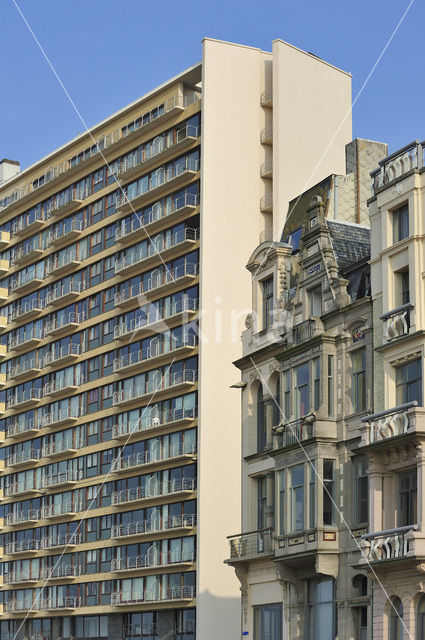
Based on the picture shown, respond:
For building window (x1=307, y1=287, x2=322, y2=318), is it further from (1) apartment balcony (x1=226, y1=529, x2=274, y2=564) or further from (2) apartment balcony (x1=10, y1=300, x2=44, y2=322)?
(2) apartment balcony (x1=10, y1=300, x2=44, y2=322)

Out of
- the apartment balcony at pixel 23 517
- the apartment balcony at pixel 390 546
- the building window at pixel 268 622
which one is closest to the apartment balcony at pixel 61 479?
the apartment balcony at pixel 23 517

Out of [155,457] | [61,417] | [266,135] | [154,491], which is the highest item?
[266,135]

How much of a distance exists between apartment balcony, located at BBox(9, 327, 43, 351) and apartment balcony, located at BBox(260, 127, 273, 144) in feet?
79.9

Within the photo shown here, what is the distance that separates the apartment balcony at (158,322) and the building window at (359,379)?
29047 millimetres

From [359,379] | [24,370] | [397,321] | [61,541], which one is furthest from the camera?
[24,370]

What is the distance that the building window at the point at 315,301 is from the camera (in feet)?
164

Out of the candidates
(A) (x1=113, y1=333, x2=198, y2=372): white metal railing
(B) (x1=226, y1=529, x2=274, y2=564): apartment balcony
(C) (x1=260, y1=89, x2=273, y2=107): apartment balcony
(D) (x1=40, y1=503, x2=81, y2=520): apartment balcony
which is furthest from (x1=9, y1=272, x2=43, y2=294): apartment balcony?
(B) (x1=226, y1=529, x2=274, y2=564): apartment balcony

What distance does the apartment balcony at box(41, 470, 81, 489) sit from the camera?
84.7 metres

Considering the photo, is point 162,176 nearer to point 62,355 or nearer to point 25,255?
point 62,355

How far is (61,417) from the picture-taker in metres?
88.1

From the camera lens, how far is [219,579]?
234ft

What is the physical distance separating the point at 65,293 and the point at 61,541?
17352 mm

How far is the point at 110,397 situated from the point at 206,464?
1280cm

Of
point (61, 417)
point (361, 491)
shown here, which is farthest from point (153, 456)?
point (361, 491)
